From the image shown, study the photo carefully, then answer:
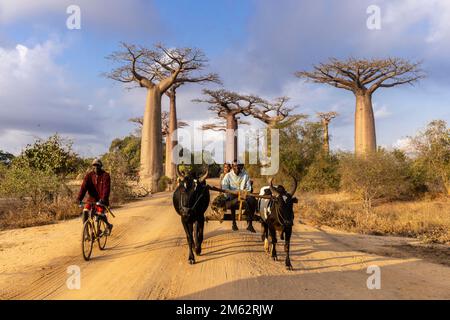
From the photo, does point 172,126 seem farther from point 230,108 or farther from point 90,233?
point 90,233

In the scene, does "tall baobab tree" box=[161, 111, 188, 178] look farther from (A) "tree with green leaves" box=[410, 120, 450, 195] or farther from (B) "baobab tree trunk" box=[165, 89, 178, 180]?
(A) "tree with green leaves" box=[410, 120, 450, 195]

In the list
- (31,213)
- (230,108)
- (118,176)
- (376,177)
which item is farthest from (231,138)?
(31,213)

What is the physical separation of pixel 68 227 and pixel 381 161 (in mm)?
13170

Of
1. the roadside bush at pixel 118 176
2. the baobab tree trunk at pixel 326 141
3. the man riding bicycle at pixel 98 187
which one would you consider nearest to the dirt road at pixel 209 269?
the man riding bicycle at pixel 98 187

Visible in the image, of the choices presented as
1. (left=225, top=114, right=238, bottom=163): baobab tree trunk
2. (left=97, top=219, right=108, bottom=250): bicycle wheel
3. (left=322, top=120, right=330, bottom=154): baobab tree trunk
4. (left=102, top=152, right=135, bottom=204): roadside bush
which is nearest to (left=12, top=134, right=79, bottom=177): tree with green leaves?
(left=102, top=152, right=135, bottom=204): roadside bush

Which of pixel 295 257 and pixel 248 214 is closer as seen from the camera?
pixel 295 257

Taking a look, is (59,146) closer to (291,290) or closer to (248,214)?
(248,214)

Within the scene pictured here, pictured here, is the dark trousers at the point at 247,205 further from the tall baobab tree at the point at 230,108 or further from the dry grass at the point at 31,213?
the tall baobab tree at the point at 230,108

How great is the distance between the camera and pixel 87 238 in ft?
20.6

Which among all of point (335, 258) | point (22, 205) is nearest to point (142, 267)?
point (335, 258)

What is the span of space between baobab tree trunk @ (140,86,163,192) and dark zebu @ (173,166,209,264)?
17.4 metres

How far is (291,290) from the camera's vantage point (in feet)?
15.1

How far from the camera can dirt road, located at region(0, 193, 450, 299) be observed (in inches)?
179

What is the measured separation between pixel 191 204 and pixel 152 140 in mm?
18788
